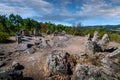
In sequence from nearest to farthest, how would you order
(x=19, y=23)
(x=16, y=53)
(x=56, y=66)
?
1. (x=56, y=66)
2. (x=16, y=53)
3. (x=19, y=23)

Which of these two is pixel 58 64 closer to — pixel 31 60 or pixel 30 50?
pixel 31 60

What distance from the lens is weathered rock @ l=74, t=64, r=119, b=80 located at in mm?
30000

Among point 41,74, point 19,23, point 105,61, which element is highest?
point 19,23

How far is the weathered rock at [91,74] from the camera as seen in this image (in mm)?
30000

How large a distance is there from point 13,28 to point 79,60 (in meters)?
55.2

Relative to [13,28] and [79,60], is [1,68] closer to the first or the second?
[79,60]

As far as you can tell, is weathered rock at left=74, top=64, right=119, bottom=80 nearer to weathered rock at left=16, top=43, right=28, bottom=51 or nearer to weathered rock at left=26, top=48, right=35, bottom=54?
weathered rock at left=26, top=48, right=35, bottom=54

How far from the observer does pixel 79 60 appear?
38.2m

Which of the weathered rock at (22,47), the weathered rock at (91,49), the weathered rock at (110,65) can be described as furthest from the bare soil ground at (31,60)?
the weathered rock at (110,65)

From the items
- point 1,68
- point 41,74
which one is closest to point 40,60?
point 41,74

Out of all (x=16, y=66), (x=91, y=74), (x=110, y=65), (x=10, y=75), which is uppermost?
(x=110, y=65)

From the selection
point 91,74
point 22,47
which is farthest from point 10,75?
point 22,47

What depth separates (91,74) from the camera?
99.1ft

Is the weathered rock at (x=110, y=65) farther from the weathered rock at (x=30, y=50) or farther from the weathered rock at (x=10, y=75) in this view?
the weathered rock at (x=30, y=50)
